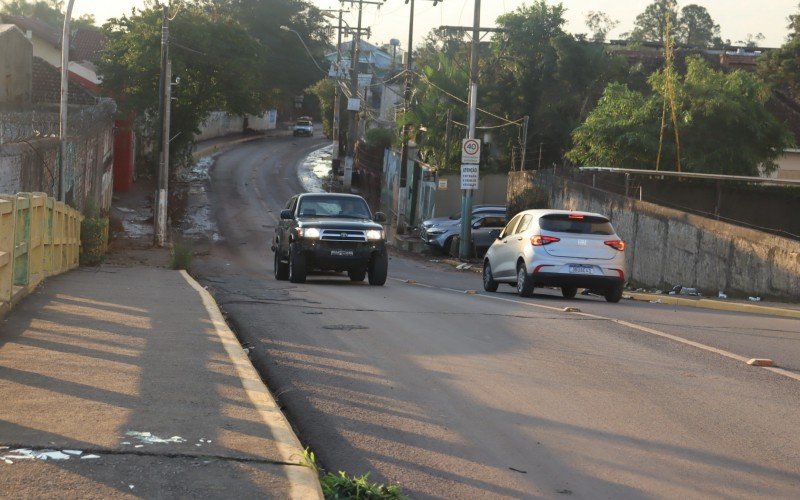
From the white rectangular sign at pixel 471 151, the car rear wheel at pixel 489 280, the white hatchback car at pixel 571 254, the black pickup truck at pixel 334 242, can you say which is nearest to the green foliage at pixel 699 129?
the white rectangular sign at pixel 471 151

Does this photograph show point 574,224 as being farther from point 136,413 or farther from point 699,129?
point 699,129

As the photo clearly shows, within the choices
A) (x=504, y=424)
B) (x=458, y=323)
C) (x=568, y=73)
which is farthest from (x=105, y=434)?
(x=568, y=73)

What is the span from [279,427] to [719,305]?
1431cm

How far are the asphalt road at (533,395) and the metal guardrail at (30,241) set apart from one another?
256 cm

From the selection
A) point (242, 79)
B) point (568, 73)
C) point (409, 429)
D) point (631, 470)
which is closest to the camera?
point (631, 470)

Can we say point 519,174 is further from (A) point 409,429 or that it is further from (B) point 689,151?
(A) point 409,429

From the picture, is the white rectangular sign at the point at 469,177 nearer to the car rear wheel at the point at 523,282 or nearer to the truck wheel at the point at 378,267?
the truck wheel at the point at 378,267

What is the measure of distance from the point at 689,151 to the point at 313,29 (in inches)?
2881

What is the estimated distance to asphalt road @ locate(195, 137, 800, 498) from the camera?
261 inches

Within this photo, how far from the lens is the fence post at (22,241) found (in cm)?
1225

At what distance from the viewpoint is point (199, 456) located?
604cm

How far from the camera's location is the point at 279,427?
272 inches

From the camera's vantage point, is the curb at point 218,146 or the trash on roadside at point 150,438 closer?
the trash on roadside at point 150,438

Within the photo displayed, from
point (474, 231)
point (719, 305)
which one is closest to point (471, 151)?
point (474, 231)
